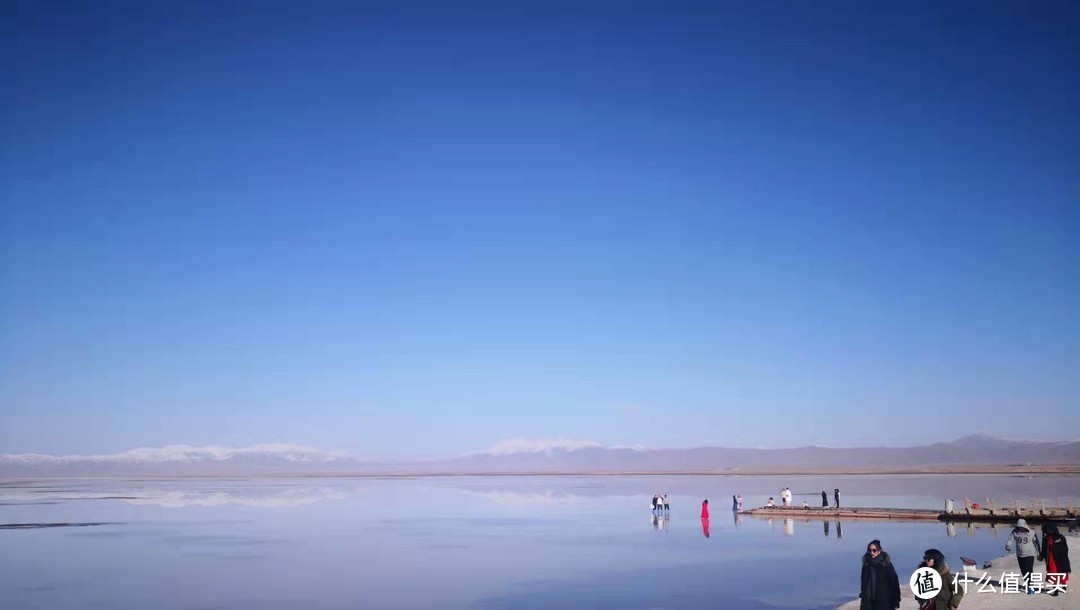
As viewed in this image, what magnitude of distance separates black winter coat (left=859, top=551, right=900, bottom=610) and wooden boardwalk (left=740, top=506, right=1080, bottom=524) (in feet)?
102

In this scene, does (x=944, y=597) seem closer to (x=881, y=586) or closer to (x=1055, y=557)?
(x=881, y=586)

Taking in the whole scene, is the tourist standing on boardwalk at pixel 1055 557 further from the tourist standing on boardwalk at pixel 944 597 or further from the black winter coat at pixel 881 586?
the tourist standing on boardwalk at pixel 944 597

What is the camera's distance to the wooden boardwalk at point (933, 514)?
40.8 m

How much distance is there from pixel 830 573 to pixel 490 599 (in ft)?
35.0

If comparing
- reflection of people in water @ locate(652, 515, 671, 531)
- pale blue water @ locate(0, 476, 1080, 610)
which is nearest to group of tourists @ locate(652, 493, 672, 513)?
reflection of people in water @ locate(652, 515, 671, 531)

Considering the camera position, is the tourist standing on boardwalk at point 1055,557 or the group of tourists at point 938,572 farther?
the tourist standing on boardwalk at point 1055,557

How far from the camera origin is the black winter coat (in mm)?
14273

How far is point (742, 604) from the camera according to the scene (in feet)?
69.5

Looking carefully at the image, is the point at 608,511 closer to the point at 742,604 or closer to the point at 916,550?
the point at 916,550

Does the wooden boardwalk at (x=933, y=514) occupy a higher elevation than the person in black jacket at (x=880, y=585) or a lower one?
lower

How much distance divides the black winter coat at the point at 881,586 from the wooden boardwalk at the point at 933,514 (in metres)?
31.1

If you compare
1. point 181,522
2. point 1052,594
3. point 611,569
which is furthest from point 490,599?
point 181,522

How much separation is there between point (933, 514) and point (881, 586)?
3463 centimetres

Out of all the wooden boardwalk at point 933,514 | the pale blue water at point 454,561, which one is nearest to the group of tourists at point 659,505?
the pale blue water at point 454,561
